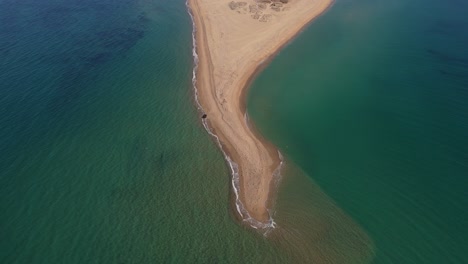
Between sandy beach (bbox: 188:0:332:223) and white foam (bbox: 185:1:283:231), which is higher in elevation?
sandy beach (bbox: 188:0:332:223)

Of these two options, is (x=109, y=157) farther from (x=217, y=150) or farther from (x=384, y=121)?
(x=384, y=121)

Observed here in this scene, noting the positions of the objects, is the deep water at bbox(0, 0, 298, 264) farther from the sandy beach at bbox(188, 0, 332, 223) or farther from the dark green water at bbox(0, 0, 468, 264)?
the sandy beach at bbox(188, 0, 332, 223)

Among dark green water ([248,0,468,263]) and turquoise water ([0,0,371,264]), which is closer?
turquoise water ([0,0,371,264])

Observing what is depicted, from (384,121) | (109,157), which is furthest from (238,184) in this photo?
(384,121)

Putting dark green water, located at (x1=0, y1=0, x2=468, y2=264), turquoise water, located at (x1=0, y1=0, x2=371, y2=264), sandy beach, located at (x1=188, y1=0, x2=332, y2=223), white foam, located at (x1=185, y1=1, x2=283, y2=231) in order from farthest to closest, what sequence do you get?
sandy beach, located at (x1=188, y1=0, x2=332, y2=223) → white foam, located at (x1=185, y1=1, x2=283, y2=231) → dark green water, located at (x1=0, y1=0, x2=468, y2=264) → turquoise water, located at (x1=0, y1=0, x2=371, y2=264)

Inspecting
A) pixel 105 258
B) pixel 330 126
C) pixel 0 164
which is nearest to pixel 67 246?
pixel 105 258

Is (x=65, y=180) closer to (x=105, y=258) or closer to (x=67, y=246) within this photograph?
(x=67, y=246)

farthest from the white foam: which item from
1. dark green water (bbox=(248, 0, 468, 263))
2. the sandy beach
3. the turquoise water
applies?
dark green water (bbox=(248, 0, 468, 263))
